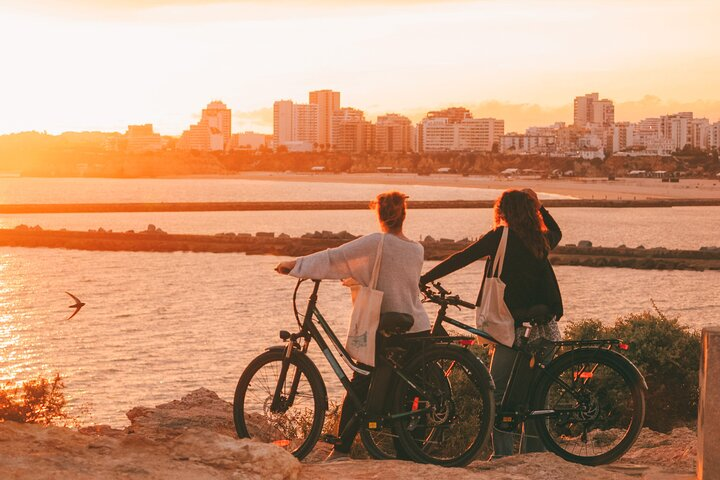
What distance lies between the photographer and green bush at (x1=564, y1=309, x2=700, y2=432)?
368 inches

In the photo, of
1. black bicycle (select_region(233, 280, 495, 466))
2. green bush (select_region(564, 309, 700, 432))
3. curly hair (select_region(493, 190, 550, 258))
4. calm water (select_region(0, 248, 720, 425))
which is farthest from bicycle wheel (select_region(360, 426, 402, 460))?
calm water (select_region(0, 248, 720, 425))

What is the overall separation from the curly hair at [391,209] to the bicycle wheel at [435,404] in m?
0.69

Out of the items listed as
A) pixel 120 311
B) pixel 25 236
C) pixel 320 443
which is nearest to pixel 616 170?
pixel 25 236

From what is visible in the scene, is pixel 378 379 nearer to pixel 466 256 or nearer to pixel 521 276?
pixel 466 256

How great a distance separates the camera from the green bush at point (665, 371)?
935 cm

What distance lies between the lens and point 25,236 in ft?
178

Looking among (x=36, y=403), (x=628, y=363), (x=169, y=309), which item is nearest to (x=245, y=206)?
(x=169, y=309)

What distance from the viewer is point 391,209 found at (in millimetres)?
5449

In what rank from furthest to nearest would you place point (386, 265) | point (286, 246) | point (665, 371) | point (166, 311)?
1. point (286, 246)
2. point (166, 311)
3. point (665, 371)
4. point (386, 265)

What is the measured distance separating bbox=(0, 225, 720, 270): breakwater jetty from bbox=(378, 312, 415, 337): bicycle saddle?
3667 cm

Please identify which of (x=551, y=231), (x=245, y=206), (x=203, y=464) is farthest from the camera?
(x=245, y=206)

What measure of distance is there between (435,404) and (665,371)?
467 centimetres

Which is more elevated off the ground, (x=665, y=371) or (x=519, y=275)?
(x=519, y=275)

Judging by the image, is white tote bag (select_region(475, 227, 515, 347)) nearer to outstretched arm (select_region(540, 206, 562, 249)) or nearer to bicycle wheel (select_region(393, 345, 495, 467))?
bicycle wheel (select_region(393, 345, 495, 467))
